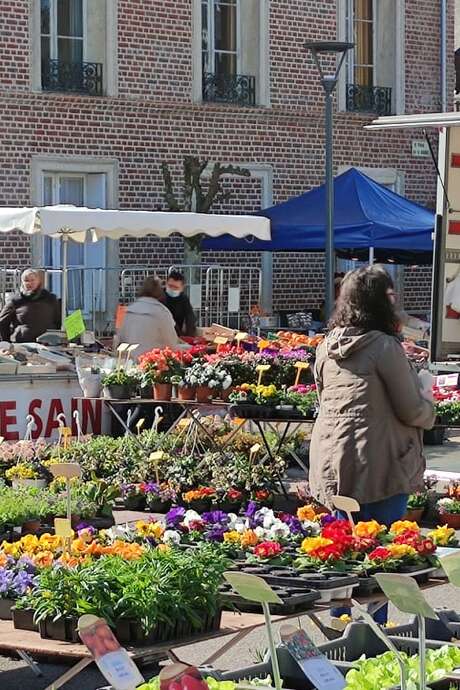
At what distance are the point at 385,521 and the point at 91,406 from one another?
7.43m

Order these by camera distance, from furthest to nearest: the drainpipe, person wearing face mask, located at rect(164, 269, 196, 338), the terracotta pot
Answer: the drainpipe → person wearing face mask, located at rect(164, 269, 196, 338) → the terracotta pot

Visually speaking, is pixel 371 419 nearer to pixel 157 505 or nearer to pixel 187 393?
pixel 157 505

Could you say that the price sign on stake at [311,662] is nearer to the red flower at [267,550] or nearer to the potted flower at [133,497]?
the red flower at [267,550]

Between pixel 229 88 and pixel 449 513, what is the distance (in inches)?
559

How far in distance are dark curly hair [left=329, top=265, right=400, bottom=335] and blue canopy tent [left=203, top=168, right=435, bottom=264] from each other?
12.9 metres

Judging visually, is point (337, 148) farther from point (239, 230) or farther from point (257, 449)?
point (257, 449)

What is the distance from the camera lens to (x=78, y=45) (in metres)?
22.6

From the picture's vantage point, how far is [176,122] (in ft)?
77.3

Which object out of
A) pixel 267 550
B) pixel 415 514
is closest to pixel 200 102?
pixel 415 514

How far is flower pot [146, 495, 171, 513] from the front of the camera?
457 inches

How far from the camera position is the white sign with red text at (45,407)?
14.0 meters

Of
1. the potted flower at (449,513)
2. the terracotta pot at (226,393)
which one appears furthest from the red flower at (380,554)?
the terracotta pot at (226,393)

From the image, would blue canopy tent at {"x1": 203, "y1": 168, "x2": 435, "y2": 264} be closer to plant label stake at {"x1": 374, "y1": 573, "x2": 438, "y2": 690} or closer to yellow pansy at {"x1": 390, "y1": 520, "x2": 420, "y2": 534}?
yellow pansy at {"x1": 390, "y1": 520, "x2": 420, "y2": 534}

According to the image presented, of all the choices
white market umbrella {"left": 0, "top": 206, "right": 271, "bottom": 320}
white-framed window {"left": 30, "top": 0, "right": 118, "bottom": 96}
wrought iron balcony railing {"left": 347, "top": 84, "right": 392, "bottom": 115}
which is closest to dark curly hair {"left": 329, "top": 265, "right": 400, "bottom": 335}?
white market umbrella {"left": 0, "top": 206, "right": 271, "bottom": 320}
